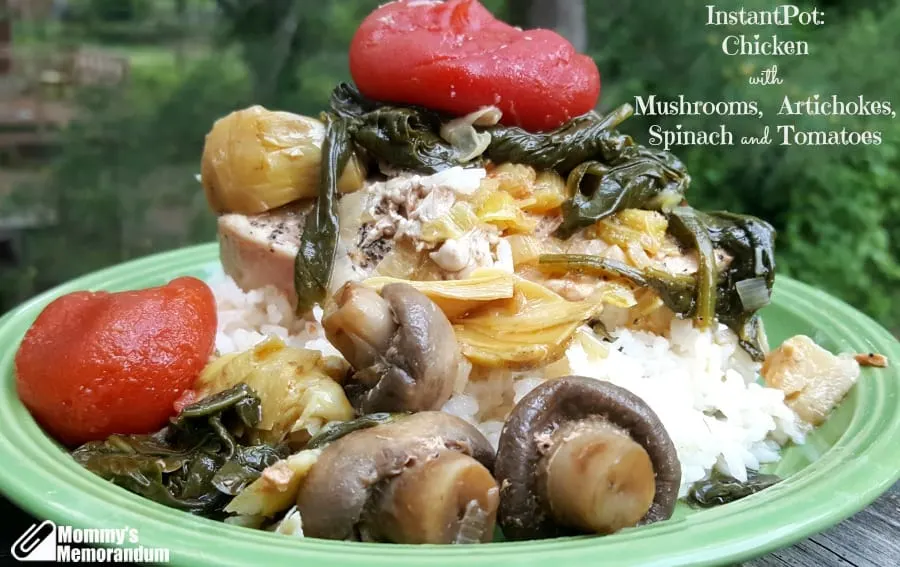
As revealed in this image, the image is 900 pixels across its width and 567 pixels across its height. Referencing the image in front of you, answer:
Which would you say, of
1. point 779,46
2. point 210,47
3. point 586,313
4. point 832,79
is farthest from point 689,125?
point 210,47

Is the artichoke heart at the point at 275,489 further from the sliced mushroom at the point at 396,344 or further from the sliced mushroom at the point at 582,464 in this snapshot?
the sliced mushroom at the point at 582,464

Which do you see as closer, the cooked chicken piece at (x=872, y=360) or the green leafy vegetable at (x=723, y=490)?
the green leafy vegetable at (x=723, y=490)

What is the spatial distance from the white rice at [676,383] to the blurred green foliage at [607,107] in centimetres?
322

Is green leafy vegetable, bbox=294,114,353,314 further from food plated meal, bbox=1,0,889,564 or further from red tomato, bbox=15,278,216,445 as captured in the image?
red tomato, bbox=15,278,216,445

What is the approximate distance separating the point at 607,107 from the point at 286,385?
13.2 ft

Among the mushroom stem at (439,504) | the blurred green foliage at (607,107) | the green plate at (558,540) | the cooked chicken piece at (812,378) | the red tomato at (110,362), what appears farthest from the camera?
the blurred green foliage at (607,107)

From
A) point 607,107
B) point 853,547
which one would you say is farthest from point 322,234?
point 607,107

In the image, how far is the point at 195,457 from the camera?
8.00 feet

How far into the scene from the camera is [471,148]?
3098 mm

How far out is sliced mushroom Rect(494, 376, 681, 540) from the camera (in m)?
1.86

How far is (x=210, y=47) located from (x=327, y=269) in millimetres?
3965

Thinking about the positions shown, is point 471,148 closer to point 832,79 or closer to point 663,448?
point 663,448

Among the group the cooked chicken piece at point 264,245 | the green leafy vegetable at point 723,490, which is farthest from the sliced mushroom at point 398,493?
the cooked chicken piece at point 264,245

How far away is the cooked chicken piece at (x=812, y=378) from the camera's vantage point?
2928 millimetres
